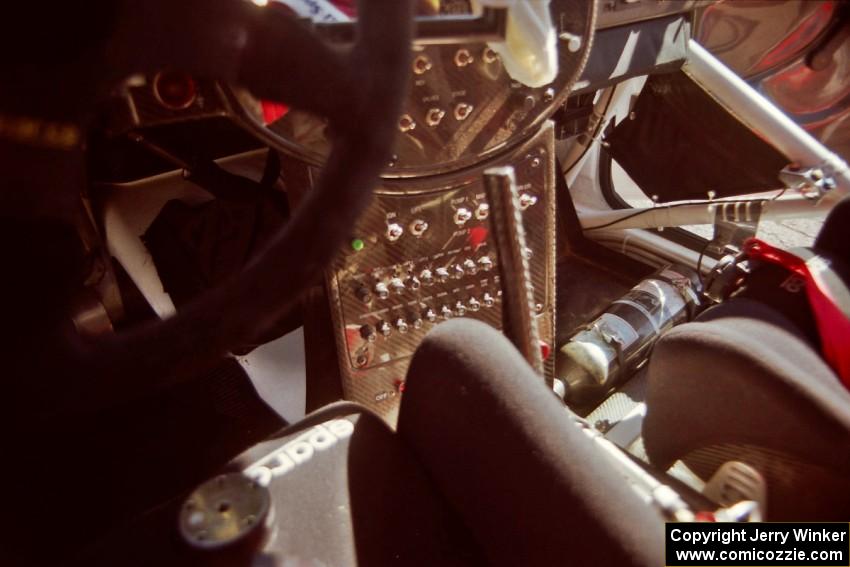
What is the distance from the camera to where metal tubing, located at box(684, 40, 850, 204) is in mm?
1382

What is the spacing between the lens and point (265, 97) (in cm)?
53

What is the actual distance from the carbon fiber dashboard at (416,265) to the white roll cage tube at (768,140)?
1.88 feet

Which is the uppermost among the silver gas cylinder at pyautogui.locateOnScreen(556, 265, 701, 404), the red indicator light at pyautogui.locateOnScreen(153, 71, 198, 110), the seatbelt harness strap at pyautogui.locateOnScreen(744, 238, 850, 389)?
the red indicator light at pyautogui.locateOnScreen(153, 71, 198, 110)

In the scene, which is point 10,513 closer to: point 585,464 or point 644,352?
point 585,464

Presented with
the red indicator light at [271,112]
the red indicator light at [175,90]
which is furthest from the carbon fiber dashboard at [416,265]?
the red indicator light at [175,90]

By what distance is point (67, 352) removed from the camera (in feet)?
1.60

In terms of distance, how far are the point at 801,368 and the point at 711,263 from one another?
1029 mm

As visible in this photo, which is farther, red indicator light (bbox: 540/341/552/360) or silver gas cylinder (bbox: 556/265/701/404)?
silver gas cylinder (bbox: 556/265/701/404)

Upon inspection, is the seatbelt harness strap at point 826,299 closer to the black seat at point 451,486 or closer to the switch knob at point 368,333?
the black seat at point 451,486

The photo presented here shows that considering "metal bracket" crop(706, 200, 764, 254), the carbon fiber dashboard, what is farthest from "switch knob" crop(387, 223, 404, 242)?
"metal bracket" crop(706, 200, 764, 254)

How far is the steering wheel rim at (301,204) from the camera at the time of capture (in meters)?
0.48

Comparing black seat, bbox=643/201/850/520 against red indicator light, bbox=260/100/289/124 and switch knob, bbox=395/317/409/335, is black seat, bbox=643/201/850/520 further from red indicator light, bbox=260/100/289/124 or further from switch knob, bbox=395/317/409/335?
red indicator light, bbox=260/100/289/124

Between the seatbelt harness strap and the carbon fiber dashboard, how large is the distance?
442mm

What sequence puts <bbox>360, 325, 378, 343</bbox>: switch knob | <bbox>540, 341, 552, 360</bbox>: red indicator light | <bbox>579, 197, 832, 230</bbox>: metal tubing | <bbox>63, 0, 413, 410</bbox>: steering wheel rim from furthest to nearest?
<bbox>579, 197, 832, 230</bbox>: metal tubing, <bbox>540, 341, 552, 360</bbox>: red indicator light, <bbox>360, 325, 378, 343</bbox>: switch knob, <bbox>63, 0, 413, 410</bbox>: steering wheel rim
